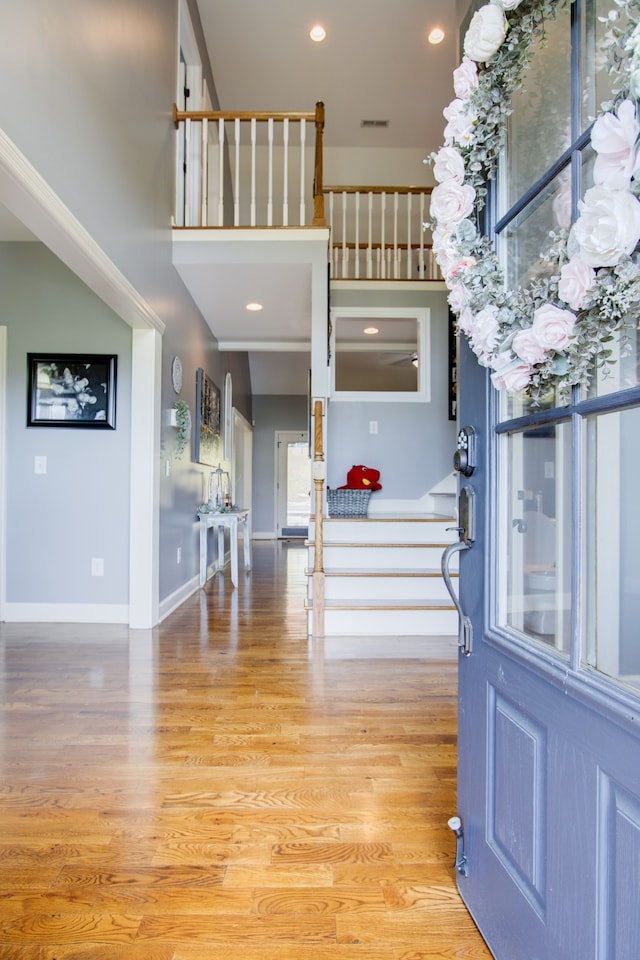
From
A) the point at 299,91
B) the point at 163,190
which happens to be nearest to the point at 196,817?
the point at 163,190

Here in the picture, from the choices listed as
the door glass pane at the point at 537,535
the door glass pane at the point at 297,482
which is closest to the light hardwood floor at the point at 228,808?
the door glass pane at the point at 537,535

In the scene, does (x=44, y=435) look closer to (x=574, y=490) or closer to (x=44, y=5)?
(x=44, y=5)

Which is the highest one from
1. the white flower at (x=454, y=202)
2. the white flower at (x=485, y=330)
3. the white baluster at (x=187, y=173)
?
the white baluster at (x=187, y=173)

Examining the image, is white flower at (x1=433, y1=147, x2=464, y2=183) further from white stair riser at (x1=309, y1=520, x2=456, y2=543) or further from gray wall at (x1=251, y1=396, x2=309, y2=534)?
gray wall at (x1=251, y1=396, x2=309, y2=534)

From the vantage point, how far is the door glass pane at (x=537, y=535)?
2.85 ft

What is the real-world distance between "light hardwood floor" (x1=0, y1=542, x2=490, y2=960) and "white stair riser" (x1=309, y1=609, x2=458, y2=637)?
46 cm

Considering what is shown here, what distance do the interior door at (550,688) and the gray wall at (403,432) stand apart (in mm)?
4201

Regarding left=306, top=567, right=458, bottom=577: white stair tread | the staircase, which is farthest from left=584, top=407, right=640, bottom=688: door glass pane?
left=306, top=567, right=458, bottom=577: white stair tread

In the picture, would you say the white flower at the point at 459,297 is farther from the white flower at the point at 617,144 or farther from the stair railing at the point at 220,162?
the stair railing at the point at 220,162

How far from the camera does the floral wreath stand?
632 mm

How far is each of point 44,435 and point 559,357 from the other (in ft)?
12.2

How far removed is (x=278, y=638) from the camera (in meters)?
3.36

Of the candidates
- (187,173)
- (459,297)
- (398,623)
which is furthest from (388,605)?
(187,173)

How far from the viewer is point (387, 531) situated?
13.1 feet
